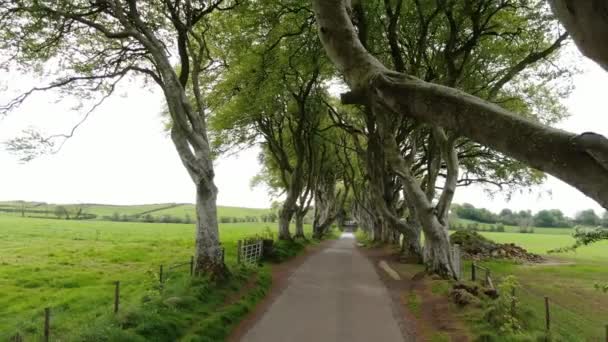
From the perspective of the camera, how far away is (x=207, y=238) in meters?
13.2

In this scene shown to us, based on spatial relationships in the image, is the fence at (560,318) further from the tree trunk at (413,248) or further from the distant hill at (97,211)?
the distant hill at (97,211)

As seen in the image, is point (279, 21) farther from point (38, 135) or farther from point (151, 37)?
point (38, 135)

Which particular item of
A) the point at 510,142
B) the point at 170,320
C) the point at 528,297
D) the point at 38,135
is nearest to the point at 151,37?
the point at 38,135

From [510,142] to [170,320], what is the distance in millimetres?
8256

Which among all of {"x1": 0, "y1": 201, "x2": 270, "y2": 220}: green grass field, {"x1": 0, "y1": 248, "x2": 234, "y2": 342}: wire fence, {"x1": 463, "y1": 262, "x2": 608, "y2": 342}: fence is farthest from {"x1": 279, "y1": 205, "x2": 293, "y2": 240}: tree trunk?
{"x1": 0, "y1": 201, "x2": 270, "y2": 220}: green grass field


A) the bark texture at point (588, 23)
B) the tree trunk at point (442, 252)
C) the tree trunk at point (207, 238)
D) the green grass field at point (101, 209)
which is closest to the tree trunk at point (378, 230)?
the tree trunk at point (442, 252)

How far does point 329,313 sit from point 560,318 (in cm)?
697

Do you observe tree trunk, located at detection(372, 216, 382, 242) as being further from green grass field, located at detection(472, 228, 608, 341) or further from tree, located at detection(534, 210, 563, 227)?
tree, located at detection(534, 210, 563, 227)

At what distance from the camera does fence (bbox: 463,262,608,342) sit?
29.5 ft

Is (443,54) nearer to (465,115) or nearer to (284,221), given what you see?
(465,115)

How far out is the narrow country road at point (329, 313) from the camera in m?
9.11

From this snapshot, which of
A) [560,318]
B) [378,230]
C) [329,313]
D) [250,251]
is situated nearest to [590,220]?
[560,318]

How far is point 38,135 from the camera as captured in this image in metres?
13.0

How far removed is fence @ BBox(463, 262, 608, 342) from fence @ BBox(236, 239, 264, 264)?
894 cm
